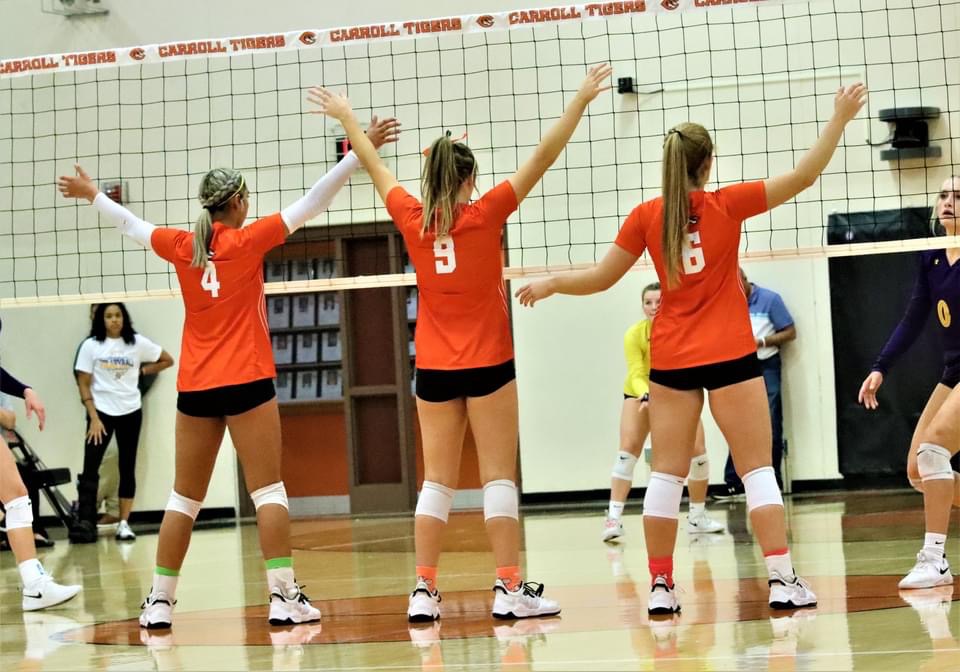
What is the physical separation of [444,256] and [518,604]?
1.44 m

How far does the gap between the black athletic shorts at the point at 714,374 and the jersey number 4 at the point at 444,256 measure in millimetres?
965

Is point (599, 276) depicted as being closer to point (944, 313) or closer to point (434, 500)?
point (434, 500)

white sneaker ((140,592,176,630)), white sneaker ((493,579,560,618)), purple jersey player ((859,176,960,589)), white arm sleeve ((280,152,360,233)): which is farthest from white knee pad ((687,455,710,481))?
white sneaker ((140,592,176,630))

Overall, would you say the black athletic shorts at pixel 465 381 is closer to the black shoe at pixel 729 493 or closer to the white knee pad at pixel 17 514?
the white knee pad at pixel 17 514

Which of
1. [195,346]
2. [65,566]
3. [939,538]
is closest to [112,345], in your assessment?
[65,566]

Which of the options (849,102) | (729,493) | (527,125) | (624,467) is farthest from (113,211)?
(729,493)

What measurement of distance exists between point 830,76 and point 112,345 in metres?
6.76

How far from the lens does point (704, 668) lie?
398 centimetres

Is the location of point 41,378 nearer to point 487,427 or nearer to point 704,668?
point 487,427

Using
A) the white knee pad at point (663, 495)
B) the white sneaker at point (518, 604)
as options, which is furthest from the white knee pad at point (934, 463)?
the white sneaker at point (518, 604)

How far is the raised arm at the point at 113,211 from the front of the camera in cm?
577

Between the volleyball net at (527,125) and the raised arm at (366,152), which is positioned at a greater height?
the volleyball net at (527,125)

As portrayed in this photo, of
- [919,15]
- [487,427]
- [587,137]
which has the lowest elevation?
[487,427]

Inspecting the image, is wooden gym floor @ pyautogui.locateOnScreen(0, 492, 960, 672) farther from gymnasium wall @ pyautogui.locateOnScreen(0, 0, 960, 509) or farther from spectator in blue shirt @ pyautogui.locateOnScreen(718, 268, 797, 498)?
gymnasium wall @ pyautogui.locateOnScreen(0, 0, 960, 509)
